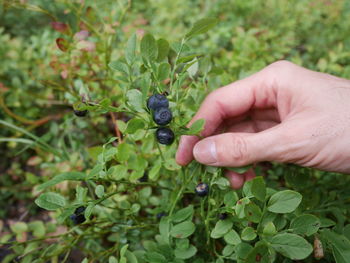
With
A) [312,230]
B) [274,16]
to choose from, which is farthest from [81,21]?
[274,16]

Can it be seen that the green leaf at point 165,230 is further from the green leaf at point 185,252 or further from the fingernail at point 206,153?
the fingernail at point 206,153

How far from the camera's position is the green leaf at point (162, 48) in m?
0.96

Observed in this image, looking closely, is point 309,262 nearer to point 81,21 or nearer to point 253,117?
point 253,117

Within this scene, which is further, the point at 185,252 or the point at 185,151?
the point at 185,151

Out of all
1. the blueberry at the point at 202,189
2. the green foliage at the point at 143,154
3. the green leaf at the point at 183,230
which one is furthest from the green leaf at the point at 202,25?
the green leaf at the point at 183,230

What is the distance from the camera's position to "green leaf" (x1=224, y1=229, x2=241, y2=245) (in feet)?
3.24

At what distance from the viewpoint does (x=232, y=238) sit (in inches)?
39.4

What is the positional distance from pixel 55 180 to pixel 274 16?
2.88 m

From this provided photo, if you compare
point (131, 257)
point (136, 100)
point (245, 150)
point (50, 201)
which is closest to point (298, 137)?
point (245, 150)

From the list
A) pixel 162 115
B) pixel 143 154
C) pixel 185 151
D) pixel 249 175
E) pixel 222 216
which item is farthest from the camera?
pixel 249 175

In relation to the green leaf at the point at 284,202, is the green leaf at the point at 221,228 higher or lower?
lower

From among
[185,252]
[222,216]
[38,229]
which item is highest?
[222,216]

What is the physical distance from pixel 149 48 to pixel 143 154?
0.63 m

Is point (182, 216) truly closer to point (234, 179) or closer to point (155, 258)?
point (155, 258)
